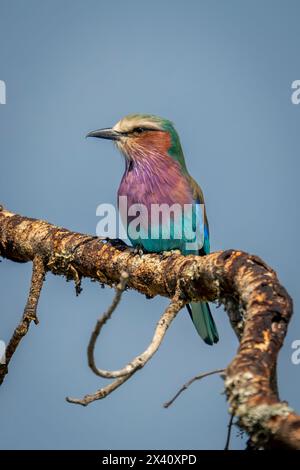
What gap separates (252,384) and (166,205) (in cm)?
315

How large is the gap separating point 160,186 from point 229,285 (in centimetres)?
224

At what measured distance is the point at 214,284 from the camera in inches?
132

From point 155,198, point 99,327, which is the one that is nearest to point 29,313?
point 99,327

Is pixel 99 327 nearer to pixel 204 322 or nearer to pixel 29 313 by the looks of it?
pixel 29 313

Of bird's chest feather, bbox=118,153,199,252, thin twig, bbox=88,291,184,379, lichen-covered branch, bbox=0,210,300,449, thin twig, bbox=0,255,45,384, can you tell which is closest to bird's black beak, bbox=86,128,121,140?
bird's chest feather, bbox=118,153,199,252

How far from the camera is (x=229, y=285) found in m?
3.21

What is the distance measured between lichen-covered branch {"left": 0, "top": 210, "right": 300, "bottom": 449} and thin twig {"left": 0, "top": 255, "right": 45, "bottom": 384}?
157mm

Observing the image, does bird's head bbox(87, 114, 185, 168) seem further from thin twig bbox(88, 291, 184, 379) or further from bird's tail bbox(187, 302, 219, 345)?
thin twig bbox(88, 291, 184, 379)

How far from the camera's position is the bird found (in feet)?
16.6

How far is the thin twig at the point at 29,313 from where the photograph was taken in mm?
3508
